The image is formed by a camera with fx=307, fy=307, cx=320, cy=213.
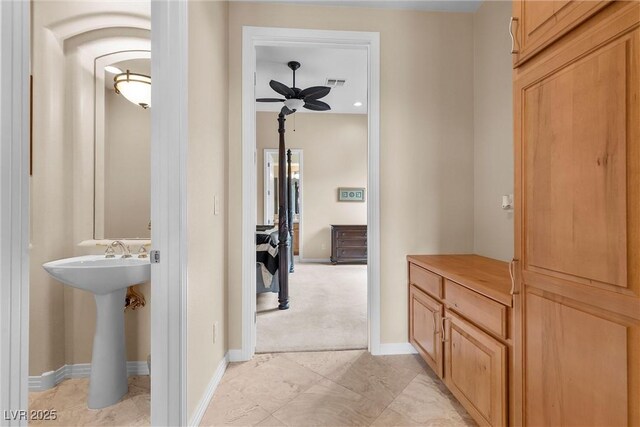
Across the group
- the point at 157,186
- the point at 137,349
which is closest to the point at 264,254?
the point at 137,349

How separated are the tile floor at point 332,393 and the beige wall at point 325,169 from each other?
451 cm

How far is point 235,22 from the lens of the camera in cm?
239

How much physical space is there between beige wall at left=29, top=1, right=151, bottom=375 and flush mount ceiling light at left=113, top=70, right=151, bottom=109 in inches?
6.5

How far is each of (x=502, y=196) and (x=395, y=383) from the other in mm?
1509

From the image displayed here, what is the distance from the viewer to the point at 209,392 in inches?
73.5

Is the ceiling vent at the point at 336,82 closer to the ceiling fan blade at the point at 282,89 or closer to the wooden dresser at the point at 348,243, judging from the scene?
the ceiling fan blade at the point at 282,89

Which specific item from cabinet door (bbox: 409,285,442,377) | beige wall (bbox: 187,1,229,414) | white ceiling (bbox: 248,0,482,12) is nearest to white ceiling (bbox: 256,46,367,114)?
white ceiling (bbox: 248,0,482,12)

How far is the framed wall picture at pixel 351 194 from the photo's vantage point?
6.95 meters

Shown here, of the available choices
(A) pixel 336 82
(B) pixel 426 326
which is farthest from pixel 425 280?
(A) pixel 336 82

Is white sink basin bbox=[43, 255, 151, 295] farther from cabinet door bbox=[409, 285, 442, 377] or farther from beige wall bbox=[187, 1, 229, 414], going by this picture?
cabinet door bbox=[409, 285, 442, 377]

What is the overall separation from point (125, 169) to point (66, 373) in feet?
4.65

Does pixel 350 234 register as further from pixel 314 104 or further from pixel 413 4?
pixel 413 4

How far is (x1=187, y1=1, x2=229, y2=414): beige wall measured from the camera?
5.29 ft

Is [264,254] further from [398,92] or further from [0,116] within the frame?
[0,116]
